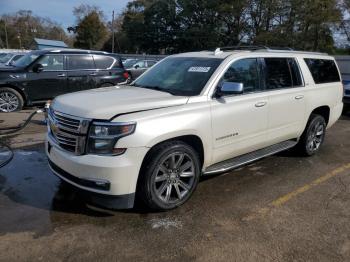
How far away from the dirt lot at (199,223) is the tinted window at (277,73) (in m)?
1.32

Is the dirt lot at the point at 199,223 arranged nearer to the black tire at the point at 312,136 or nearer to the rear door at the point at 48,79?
the black tire at the point at 312,136

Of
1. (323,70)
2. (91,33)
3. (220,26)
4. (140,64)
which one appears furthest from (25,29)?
(323,70)

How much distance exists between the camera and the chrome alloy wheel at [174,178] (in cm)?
409

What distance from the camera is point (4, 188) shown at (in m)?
4.76

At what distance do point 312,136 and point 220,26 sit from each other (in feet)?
132

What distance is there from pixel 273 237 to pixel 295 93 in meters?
2.70

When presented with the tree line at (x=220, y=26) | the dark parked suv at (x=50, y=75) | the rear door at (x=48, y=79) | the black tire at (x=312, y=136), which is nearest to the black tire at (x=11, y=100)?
the dark parked suv at (x=50, y=75)

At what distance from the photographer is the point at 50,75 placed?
408 inches

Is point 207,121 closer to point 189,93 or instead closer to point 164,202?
point 189,93

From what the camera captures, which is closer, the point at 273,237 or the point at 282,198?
the point at 273,237

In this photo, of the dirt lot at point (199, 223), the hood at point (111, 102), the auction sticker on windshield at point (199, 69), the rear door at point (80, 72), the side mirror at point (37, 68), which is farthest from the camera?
the rear door at point (80, 72)

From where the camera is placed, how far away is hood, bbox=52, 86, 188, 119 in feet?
12.5

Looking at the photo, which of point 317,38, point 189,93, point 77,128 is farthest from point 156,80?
point 317,38

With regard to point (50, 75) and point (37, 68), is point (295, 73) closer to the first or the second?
point (50, 75)
